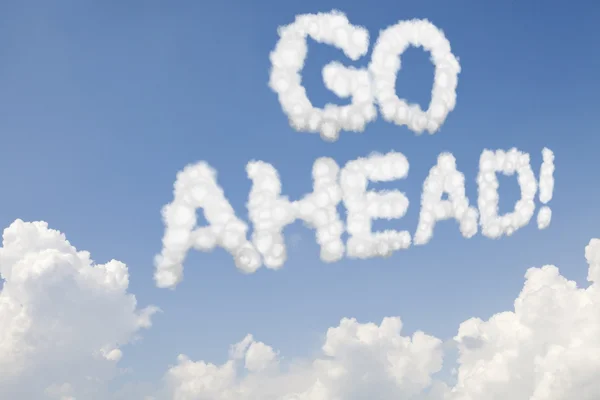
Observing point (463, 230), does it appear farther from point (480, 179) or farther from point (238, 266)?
point (238, 266)

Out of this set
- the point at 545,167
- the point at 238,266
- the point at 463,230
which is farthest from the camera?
the point at 545,167

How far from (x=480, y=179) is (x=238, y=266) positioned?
4137 centimetres

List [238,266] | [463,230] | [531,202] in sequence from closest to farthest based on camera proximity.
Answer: [238,266] → [463,230] → [531,202]

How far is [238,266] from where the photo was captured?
61.7 metres

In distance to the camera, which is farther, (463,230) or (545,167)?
(545,167)

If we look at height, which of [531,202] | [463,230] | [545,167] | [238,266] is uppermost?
[545,167]

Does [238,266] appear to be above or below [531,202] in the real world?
below

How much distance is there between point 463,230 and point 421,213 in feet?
23.2

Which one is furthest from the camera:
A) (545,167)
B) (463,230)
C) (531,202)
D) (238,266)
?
(545,167)

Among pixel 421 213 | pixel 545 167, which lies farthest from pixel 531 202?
pixel 421 213

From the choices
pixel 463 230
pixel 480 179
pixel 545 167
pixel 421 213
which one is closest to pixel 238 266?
pixel 421 213

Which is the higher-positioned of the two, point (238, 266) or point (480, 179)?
point (480, 179)

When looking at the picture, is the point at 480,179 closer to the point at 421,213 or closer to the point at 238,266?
the point at 421,213

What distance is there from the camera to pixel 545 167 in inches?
3324
